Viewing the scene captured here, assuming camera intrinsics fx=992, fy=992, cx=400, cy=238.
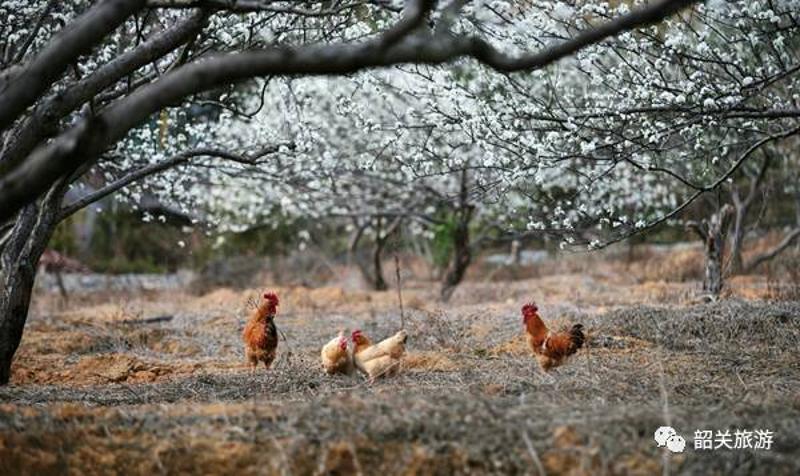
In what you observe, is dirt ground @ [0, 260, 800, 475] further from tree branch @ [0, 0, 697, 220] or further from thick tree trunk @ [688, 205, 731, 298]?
tree branch @ [0, 0, 697, 220]

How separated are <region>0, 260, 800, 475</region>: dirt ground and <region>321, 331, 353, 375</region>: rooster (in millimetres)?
140

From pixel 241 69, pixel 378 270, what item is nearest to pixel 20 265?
pixel 241 69

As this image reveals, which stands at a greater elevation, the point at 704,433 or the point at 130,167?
the point at 130,167

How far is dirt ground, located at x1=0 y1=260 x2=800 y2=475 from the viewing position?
5180 mm

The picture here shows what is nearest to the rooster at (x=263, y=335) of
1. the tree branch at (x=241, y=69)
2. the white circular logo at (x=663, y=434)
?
the tree branch at (x=241, y=69)

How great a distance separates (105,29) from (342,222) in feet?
61.8

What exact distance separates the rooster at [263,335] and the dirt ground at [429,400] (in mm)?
212

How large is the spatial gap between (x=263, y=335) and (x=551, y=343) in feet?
8.73

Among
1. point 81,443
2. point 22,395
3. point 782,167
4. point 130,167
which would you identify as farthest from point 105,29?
point 782,167

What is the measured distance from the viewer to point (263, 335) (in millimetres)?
9008

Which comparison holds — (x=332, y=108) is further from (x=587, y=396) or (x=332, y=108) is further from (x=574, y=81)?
(x=587, y=396)

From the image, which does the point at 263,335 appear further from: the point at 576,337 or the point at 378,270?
the point at 378,270

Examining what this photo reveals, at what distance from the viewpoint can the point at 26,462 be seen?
5430 mm

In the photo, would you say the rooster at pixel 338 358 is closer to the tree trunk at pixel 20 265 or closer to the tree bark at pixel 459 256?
the tree trunk at pixel 20 265
